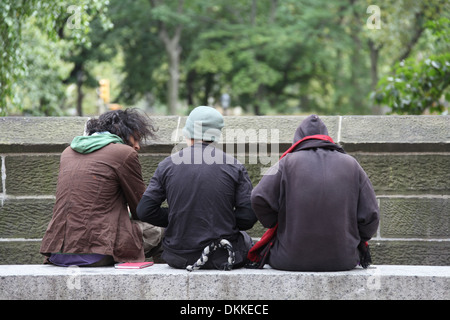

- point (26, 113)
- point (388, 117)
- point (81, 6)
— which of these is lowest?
point (26, 113)

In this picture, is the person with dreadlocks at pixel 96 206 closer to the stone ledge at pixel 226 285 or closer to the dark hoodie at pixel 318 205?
the stone ledge at pixel 226 285

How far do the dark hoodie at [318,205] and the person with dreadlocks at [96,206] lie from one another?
93cm

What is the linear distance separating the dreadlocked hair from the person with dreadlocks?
0.35ft

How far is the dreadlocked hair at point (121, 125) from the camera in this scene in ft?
15.3

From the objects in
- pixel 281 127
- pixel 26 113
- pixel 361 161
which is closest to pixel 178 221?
pixel 281 127

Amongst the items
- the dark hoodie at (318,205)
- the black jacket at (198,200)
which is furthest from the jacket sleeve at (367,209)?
the black jacket at (198,200)

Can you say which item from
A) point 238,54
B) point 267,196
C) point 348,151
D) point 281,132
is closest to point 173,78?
point 238,54

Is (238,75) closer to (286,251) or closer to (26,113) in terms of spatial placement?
(26,113)

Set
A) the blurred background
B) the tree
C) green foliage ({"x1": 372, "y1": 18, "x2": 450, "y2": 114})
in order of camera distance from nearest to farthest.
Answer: the tree
green foliage ({"x1": 372, "y1": 18, "x2": 450, "y2": 114})
the blurred background

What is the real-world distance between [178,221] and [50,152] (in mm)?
1720

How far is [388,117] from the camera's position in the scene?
17.2 ft

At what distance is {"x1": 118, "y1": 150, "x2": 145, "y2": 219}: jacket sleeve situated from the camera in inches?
174

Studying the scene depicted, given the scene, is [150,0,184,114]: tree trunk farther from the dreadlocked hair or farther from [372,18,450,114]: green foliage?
the dreadlocked hair

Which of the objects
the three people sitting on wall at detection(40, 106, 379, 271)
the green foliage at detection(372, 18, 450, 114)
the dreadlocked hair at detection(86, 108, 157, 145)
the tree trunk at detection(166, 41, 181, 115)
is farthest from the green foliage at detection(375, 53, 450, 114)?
the tree trunk at detection(166, 41, 181, 115)
